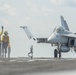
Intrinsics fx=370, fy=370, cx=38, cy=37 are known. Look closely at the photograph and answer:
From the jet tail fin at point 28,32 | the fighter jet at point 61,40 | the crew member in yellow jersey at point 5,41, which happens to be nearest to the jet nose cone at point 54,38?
the fighter jet at point 61,40

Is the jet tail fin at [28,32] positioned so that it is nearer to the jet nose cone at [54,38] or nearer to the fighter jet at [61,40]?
the fighter jet at [61,40]

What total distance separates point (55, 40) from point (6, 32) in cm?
1245

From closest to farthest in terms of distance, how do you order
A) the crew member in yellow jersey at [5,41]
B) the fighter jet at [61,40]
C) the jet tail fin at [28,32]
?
the crew member in yellow jersey at [5,41], the fighter jet at [61,40], the jet tail fin at [28,32]

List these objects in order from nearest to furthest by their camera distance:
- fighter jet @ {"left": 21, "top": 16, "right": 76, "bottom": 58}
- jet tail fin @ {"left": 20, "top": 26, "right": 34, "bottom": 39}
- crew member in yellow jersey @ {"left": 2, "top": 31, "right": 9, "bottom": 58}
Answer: crew member in yellow jersey @ {"left": 2, "top": 31, "right": 9, "bottom": 58}
fighter jet @ {"left": 21, "top": 16, "right": 76, "bottom": 58}
jet tail fin @ {"left": 20, "top": 26, "right": 34, "bottom": 39}

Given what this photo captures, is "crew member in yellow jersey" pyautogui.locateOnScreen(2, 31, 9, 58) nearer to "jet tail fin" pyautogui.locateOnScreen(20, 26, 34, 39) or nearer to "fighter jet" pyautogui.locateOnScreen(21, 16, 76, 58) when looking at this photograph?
"fighter jet" pyautogui.locateOnScreen(21, 16, 76, 58)

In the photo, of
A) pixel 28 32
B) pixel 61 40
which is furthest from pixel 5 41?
pixel 28 32

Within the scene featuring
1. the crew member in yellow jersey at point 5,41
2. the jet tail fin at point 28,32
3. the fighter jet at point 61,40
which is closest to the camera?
the crew member in yellow jersey at point 5,41

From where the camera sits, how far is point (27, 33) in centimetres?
4166

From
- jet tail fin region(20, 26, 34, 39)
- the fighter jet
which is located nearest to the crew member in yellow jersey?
the fighter jet

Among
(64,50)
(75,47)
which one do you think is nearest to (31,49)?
(64,50)

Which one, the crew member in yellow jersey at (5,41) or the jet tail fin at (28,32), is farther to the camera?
the jet tail fin at (28,32)

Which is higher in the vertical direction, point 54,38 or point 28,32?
point 28,32

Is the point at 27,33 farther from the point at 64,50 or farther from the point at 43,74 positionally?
the point at 43,74

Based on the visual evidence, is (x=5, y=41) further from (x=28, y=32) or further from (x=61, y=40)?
(x=28, y=32)
